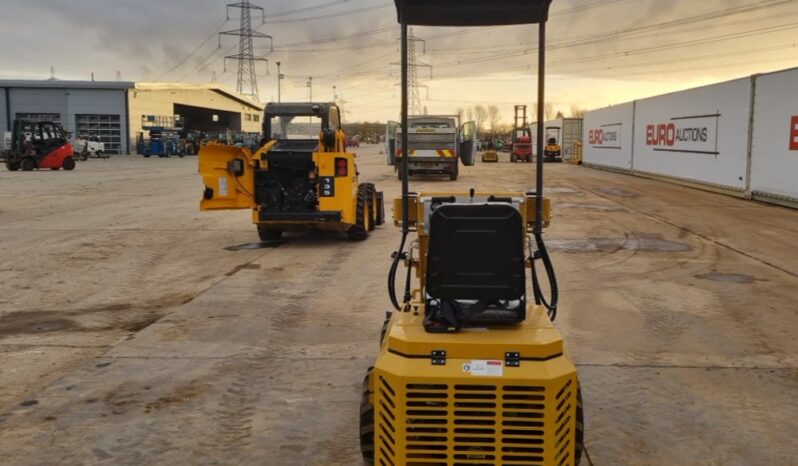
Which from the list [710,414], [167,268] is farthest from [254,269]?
[710,414]

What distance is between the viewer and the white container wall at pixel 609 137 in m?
33.2

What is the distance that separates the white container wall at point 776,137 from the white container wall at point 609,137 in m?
12.9

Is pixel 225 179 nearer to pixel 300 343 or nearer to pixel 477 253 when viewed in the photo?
pixel 300 343

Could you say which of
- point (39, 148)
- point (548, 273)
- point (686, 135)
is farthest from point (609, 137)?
point (548, 273)

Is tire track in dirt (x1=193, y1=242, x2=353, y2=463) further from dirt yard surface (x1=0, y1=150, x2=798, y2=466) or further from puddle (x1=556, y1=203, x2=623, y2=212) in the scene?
puddle (x1=556, y1=203, x2=623, y2=212)

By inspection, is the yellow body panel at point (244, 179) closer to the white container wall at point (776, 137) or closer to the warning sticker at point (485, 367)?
the warning sticker at point (485, 367)

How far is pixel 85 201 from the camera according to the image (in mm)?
19641

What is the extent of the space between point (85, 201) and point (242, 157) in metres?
10.2

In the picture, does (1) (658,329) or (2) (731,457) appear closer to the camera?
(2) (731,457)

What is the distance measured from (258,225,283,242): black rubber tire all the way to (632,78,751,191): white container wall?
1416cm

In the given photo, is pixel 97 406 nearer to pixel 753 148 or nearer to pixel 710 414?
pixel 710 414

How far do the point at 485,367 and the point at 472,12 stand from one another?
2090 millimetres

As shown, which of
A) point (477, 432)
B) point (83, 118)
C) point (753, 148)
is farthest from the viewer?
point (83, 118)

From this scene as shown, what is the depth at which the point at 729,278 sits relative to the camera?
911 cm
